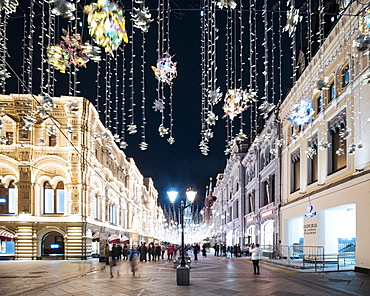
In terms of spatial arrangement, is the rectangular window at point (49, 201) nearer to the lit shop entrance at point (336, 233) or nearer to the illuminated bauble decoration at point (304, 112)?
the illuminated bauble decoration at point (304, 112)

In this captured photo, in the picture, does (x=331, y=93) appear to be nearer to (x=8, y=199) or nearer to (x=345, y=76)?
(x=345, y=76)

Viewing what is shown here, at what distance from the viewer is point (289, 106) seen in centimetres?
3098

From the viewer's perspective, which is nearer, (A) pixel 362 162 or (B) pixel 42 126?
(A) pixel 362 162

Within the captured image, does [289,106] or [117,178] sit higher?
[289,106]

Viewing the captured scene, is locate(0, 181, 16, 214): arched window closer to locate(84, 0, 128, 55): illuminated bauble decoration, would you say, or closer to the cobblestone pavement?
the cobblestone pavement

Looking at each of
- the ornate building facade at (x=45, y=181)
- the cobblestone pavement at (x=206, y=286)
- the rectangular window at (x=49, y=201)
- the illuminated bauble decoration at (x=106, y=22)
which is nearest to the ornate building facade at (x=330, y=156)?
the cobblestone pavement at (x=206, y=286)

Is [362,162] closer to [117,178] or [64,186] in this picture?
[64,186]

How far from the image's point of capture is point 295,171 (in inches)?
1233

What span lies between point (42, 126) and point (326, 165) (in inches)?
962

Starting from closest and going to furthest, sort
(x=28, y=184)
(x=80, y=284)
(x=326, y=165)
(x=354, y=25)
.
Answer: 1. (x=80, y=284)
2. (x=354, y=25)
3. (x=326, y=165)
4. (x=28, y=184)

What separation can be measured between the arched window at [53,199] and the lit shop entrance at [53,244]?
2096 millimetres

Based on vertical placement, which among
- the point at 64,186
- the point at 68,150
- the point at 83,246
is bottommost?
the point at 83,246

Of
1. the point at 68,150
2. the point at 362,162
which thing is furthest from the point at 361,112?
the point at 68,150

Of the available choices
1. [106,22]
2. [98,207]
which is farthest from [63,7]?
[98,207]
